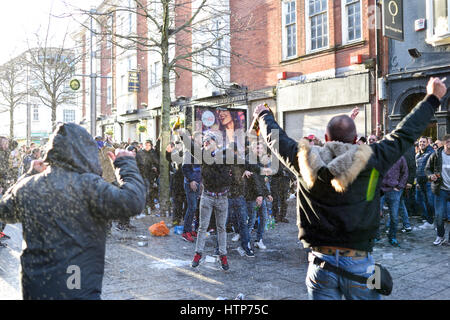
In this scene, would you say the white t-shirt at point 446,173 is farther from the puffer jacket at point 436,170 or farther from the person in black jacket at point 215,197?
the person in black jacket at point 215,197

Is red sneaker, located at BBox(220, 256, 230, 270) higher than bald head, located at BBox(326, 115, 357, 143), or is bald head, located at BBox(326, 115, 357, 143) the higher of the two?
bald head, located at BBox(326, 115, 357, 143)

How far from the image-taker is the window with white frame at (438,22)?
11.4 meters

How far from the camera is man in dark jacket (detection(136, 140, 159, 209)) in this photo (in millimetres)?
11625

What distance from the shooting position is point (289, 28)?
55.5 ft

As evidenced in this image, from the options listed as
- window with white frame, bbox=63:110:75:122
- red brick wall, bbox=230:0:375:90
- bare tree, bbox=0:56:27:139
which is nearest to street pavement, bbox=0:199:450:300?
red brick wall, bbox=230:0:375:90

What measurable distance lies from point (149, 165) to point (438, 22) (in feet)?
30.1

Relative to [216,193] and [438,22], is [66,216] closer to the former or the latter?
[216,193]

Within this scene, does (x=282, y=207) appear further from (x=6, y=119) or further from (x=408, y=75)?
(x=6, y=119)

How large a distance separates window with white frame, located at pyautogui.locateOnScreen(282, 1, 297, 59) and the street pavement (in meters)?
10.1

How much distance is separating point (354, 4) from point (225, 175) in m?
10.7

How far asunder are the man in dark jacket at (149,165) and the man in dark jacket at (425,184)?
23.2ft

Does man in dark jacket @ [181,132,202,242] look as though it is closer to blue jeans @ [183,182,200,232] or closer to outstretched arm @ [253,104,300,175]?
blue jeans @ [183,182,200,232]

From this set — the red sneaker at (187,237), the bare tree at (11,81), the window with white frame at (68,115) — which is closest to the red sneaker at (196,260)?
the red sneaker at (187,237)
